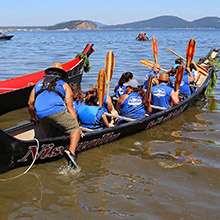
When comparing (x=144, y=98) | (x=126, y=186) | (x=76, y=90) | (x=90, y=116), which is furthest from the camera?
(x=144, y=98)

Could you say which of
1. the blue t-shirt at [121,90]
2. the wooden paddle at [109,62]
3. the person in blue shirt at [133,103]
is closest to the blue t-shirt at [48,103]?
the person in blue shirt at [133,103]

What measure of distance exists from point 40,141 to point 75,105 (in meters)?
1.37

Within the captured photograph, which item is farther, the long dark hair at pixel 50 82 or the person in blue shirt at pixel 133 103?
the person in blue shirt at pixel 133 103

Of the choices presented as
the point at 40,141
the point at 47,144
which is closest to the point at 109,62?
Answer: the point at 47,144

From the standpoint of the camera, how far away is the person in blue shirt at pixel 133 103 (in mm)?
6949

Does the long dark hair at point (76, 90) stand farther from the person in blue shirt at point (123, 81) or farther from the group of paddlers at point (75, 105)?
the person in blue shirt at point (123, 81)

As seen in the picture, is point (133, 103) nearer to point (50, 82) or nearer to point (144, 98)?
point (144, 98)

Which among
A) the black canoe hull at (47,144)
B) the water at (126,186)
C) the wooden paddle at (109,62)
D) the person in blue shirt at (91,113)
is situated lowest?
the water at (126,186)

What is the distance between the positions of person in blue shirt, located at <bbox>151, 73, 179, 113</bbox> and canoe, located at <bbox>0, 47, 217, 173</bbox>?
0.30m

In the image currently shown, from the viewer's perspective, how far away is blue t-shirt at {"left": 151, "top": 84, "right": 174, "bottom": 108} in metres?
8.00

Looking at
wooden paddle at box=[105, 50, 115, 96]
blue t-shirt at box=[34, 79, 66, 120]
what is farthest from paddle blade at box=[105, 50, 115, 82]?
blue t-shirt at box=[34, 79, 66, 120]

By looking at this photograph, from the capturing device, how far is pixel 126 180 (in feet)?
17.3

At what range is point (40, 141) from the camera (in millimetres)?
5109

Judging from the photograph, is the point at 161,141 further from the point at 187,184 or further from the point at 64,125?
the point at 64,125
